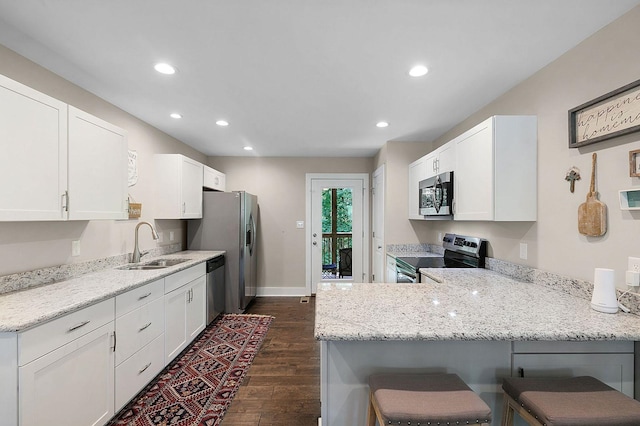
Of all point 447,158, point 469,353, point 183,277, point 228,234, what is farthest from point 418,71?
point 228,234

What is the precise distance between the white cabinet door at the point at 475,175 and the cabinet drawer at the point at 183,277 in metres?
2.65

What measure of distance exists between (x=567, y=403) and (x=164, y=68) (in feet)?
9.19

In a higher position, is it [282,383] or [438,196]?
[438,196]

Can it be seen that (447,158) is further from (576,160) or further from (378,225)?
(378,225)

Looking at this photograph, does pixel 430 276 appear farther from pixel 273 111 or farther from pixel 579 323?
pixel 273 111

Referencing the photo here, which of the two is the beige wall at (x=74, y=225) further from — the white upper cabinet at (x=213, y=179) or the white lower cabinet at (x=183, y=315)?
the white lower cabinet at (x=183, y=315)

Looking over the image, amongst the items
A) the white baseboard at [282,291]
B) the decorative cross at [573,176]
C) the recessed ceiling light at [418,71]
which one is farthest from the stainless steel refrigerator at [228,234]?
the decorative cross at [573,176]

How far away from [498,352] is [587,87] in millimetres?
1609

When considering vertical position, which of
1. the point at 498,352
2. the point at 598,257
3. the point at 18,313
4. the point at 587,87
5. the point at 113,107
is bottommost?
the point at 498,352

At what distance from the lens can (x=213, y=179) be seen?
421 cm

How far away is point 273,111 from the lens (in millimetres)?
2779

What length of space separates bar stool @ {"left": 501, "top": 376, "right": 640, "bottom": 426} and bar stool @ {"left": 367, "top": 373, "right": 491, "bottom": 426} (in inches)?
8.5

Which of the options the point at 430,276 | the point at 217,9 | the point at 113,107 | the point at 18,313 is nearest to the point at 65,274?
the point at 18,313

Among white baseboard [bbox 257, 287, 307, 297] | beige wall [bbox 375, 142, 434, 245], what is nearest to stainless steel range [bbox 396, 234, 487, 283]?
beige wall [bbox 375, 142, 434, 245]
